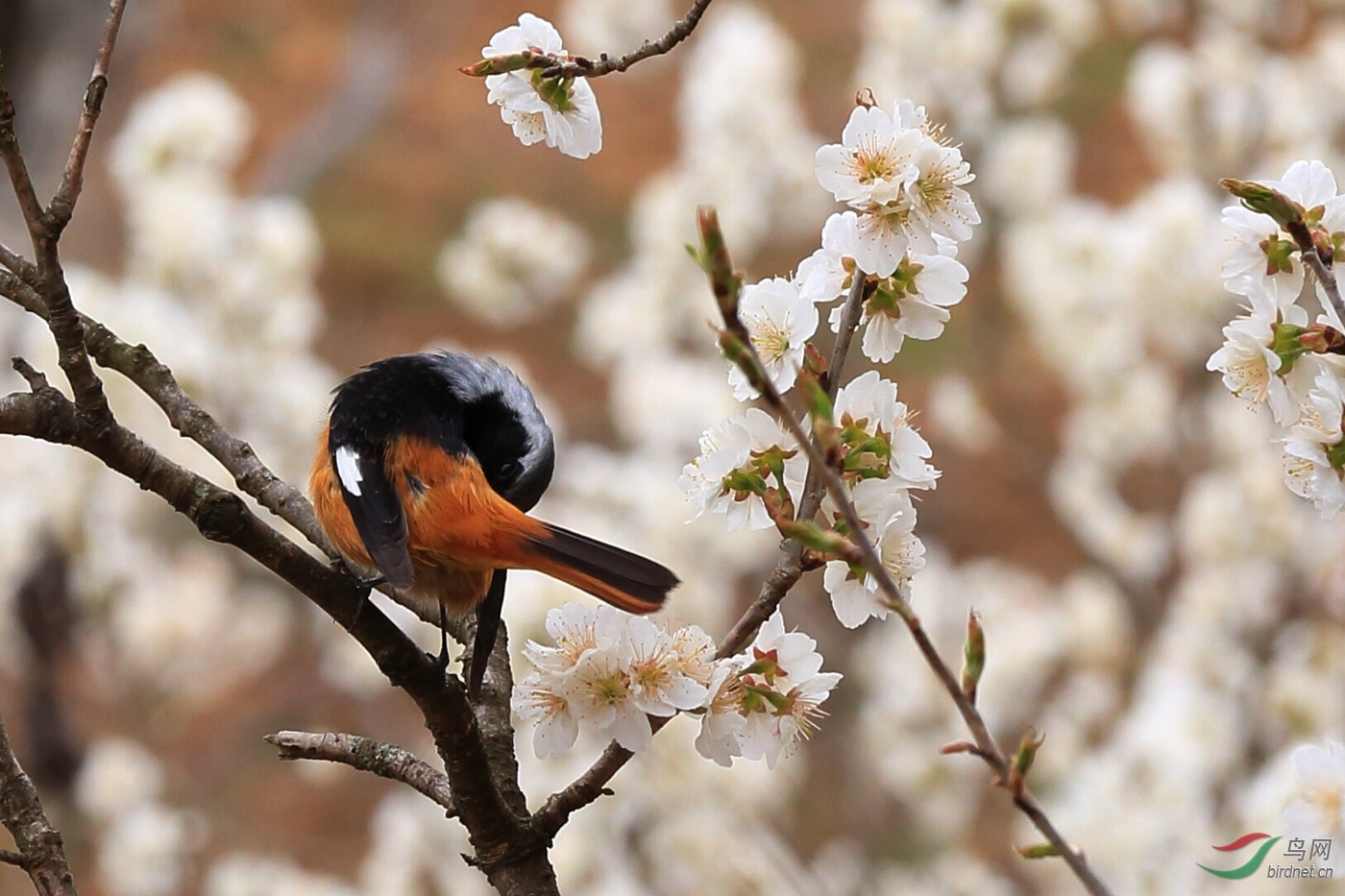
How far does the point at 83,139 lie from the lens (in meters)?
0.88

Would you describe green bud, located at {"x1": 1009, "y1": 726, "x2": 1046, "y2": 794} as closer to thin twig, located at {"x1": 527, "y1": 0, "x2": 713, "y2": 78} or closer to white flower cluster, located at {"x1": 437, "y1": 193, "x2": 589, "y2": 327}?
thin twig, located at {"x1": 527, "y1": 0, "x2": 713, "y2": 78}

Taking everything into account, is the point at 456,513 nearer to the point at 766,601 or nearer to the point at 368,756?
the point at 368,756

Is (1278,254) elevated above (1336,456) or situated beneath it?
elevated above

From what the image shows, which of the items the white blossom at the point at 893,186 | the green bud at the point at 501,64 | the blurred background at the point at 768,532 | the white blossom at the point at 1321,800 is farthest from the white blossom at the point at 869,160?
the blurred background at the point at 768,532

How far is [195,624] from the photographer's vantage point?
440cm

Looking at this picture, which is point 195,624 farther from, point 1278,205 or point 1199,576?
point 1278,205

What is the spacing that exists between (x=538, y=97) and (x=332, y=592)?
1.36ft

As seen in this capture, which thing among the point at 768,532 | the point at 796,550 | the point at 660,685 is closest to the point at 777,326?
the point at 796,550

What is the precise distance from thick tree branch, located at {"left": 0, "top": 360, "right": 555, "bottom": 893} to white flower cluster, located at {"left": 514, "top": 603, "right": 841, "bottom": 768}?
0.06 meters

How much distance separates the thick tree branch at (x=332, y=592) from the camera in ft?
2.93

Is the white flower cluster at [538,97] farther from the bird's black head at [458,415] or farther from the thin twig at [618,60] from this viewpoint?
the bird's black head at [458,415]

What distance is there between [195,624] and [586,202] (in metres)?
5.98

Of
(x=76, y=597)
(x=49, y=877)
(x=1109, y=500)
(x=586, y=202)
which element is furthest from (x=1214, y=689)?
(x=586, y=202)

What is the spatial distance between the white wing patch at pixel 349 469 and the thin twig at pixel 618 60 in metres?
0.58
